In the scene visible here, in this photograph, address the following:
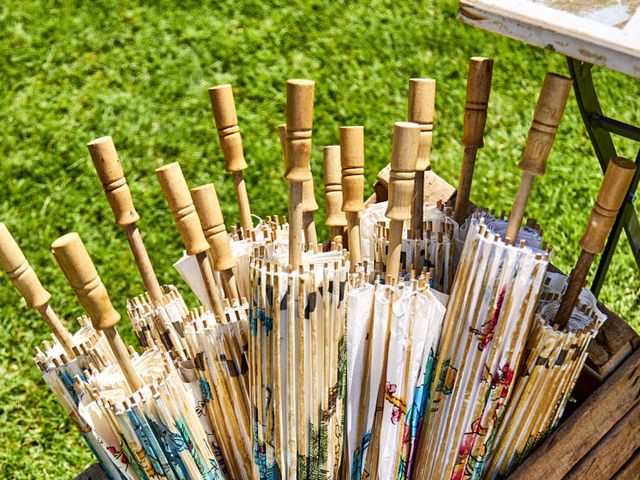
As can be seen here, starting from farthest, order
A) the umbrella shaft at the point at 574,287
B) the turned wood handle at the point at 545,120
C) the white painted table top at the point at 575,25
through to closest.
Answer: the umbrella shaft at the point at 574,287
the turned wood handle at the point at 545,120
the white painted table top at the point at 575,25

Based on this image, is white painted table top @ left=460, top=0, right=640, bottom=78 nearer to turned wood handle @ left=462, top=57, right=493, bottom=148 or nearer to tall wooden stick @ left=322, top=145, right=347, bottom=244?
turned wood handle @ left=462, top=57, right=493, bottom=148

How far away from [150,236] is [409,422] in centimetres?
133

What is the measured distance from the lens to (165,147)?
2.46m

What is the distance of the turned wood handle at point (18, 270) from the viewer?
99 centimetres

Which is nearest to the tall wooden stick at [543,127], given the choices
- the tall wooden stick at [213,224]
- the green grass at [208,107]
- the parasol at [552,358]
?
the parasol at [552,358]

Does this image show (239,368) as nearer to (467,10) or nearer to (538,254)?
(538,254)

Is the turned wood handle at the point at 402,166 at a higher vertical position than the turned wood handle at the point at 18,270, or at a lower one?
higher

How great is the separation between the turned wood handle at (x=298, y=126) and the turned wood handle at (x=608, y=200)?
1.35 ft

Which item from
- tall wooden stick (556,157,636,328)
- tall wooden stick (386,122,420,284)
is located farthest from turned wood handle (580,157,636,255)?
tall wooden stick (386,122,420,284)

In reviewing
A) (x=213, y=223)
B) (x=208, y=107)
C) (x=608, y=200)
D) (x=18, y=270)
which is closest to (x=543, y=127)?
(x=608, y=200)

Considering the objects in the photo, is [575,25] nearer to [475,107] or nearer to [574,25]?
[574,25]

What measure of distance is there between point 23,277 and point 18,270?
15 millimetres

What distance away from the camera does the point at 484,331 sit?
108 centimetres

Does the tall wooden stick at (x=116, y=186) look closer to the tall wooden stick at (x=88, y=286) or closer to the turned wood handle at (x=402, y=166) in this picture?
the tall wooden stick at (x=88, y=286)
